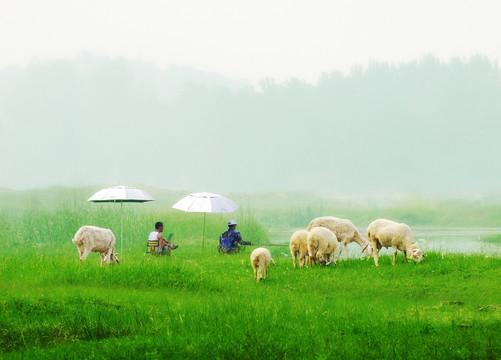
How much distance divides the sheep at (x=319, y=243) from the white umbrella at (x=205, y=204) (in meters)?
5.05

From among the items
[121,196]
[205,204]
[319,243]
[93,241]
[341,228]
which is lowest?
[319,243]

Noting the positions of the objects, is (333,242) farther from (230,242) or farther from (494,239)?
(494,239)

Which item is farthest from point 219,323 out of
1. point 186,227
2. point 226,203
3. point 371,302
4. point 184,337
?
point 186,227

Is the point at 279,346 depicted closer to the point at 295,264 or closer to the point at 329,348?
the point at 329,348

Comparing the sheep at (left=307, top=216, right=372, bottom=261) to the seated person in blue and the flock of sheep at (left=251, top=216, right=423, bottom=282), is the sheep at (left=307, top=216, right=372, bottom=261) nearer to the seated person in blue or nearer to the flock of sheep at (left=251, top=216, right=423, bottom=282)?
the flock of sheep at (left=251, top=216, right=423, bottom=282)

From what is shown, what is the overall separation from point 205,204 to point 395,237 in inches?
279

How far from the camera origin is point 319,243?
16.2 meters

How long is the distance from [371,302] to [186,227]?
18.5 m

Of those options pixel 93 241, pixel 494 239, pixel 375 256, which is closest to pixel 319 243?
pixel 375 256

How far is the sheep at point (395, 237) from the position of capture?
1666cm

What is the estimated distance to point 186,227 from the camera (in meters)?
29.7

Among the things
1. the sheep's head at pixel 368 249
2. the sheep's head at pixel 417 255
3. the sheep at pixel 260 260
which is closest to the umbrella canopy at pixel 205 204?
the sheep's head at pixel 368 249

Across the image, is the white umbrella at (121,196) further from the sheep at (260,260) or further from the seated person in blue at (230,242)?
the sheep at (260,260)

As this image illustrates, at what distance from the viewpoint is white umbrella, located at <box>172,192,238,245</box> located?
20266 millimetres
